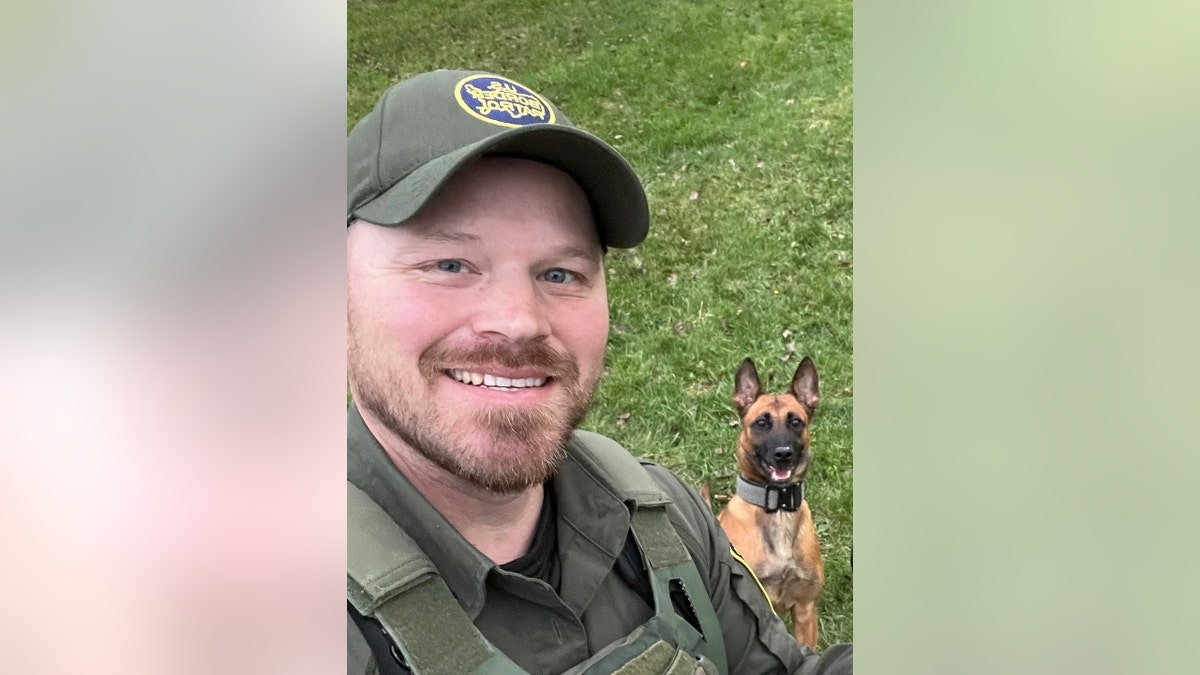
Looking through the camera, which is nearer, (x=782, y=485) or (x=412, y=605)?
(x=412, y=605)

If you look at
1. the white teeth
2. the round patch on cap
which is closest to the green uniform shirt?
the white teeth

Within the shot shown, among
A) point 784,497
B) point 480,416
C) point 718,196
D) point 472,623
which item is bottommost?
point 472,623

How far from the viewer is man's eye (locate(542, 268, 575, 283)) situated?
48.4 inches

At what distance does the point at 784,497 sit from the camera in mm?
1333

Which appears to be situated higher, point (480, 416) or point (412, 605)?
point (480, 416)

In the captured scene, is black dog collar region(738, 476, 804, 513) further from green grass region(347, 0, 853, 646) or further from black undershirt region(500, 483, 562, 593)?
black undershirt region(500, 483, 562, 593)

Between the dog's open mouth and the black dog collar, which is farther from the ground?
the dog's open mouth

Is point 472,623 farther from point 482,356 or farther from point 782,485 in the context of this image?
point 782,485

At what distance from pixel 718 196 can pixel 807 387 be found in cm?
28

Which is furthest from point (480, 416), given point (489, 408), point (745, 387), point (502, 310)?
point (745, 387)

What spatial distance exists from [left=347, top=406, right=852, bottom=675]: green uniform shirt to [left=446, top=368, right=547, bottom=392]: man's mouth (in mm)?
120

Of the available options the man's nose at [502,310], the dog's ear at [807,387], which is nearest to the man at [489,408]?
the man's nose at [502,310]
